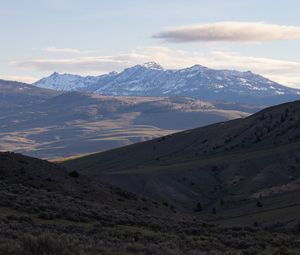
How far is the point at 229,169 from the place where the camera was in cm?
11738

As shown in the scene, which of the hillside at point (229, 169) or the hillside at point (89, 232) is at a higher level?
the hillside at point (89, 232)

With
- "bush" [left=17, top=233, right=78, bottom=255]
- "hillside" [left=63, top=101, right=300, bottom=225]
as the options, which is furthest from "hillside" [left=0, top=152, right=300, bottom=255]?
"hillside" [left=63, top=101, right=300, bottom=225]

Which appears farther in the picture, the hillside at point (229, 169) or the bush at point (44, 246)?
the hillside at point (229, 169)

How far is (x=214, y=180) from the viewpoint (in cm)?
11488

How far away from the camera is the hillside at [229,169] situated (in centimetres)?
9500

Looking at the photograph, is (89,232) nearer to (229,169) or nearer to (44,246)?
(44,246)

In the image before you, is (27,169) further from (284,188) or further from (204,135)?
(204,135)

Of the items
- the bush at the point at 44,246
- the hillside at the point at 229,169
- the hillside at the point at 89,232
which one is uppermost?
the bush at the point at 44,246

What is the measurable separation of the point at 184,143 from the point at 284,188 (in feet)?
234

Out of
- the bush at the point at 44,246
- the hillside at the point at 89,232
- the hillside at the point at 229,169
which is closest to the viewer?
the bush at the point at 44,246

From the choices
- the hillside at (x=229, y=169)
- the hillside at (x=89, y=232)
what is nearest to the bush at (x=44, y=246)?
the hillside at (x=89, y=232)

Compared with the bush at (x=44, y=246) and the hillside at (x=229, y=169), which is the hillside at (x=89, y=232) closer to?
the bush at (x=44, y=246)

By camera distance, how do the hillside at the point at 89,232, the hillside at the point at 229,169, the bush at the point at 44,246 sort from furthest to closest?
1. the hillside at the point at 229,169
2. the hillside at the point at 89,232
3. the bush at the point at 44,246

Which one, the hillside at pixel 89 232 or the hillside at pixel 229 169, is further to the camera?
the hillside at pixel 229 169
